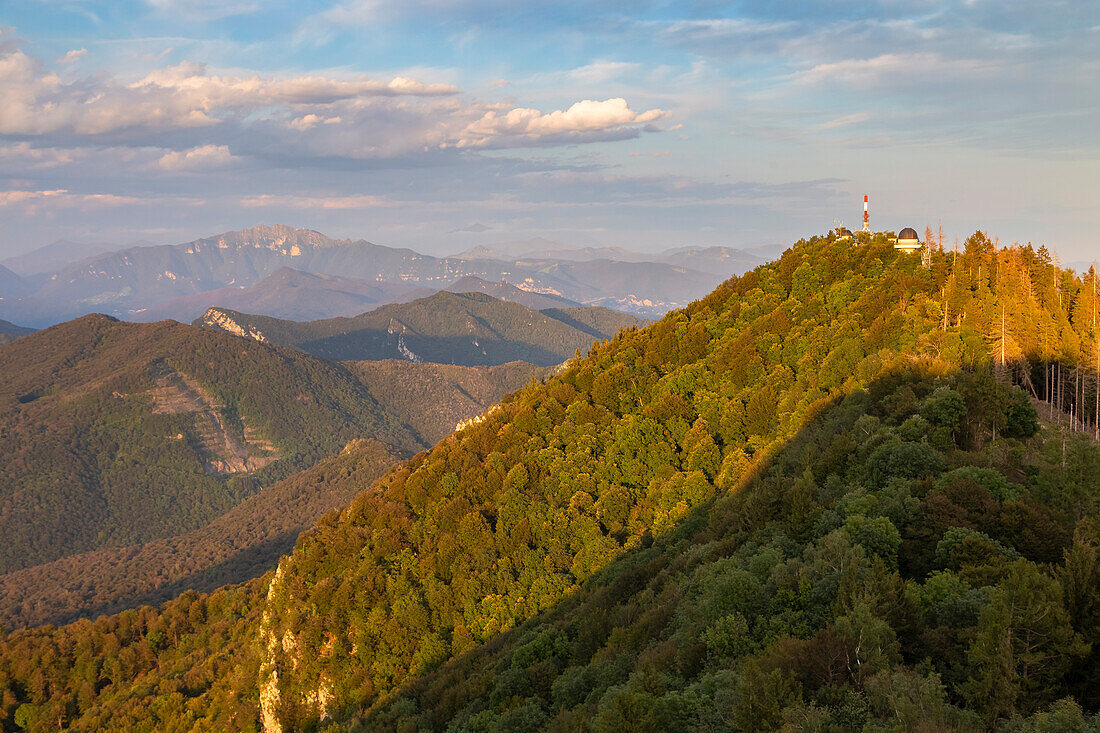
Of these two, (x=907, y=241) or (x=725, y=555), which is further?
(x=907, y=241)

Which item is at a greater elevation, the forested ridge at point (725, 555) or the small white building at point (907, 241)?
the small white building at point (907, 241)

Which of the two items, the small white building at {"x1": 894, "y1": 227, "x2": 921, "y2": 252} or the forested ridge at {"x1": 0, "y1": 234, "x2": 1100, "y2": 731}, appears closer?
the forested ridge at {"x1": 0, "y1": 234, "x2": 1100, "y2": 731}

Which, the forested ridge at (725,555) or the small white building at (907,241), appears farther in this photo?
the small white building at (907,241)

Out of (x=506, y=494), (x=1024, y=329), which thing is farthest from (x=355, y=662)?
(x=1024, y=329)

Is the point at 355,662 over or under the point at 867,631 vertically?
under

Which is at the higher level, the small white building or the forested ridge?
the small white building

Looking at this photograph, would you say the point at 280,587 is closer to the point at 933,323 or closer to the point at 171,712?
the point at 171,712

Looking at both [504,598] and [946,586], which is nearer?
[946,586]

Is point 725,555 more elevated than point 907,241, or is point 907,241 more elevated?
point 907,241
